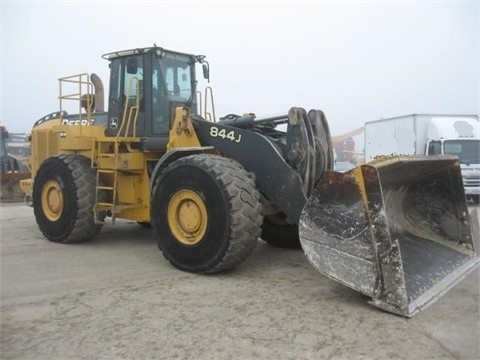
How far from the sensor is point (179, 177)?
5.48 meters

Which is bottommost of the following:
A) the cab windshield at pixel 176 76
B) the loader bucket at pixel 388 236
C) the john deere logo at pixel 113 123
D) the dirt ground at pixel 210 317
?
the dirt ground at pixel 210 317

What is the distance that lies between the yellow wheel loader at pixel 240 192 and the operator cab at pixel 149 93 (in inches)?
0.7

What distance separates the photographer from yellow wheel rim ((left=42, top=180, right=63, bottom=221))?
717 cm

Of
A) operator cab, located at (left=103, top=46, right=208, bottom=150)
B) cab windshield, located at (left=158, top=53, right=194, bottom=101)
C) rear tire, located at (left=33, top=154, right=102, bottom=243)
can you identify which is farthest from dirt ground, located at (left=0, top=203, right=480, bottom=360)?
cab windshield, located at (left=158, top=53, right=194, bottom=101)

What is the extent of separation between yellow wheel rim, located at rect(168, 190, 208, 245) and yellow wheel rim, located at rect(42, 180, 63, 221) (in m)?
2.41

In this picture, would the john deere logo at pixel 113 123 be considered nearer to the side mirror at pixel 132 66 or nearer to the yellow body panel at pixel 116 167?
the yellow body panel at pixel 116 167

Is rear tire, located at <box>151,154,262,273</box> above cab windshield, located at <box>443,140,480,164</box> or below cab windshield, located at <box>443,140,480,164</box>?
below

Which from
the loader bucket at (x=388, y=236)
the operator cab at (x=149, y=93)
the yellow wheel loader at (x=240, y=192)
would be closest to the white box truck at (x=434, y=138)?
the loader bucket at (x=388, y=236)

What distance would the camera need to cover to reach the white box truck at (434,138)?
14570mm

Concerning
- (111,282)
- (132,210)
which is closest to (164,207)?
(111,282)

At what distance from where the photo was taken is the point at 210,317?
4.10 m

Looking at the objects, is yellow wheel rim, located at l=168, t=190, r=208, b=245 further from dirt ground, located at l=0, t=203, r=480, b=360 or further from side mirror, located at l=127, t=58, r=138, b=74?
side mirror, located at l=127, t=58, r=138, b=74

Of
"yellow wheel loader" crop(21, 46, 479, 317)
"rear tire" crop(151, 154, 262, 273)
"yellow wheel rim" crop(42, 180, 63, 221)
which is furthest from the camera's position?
"yellow wheel rim" crop(42, 180, 63, 221)

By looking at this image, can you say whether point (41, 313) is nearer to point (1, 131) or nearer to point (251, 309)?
point (251, 309)
